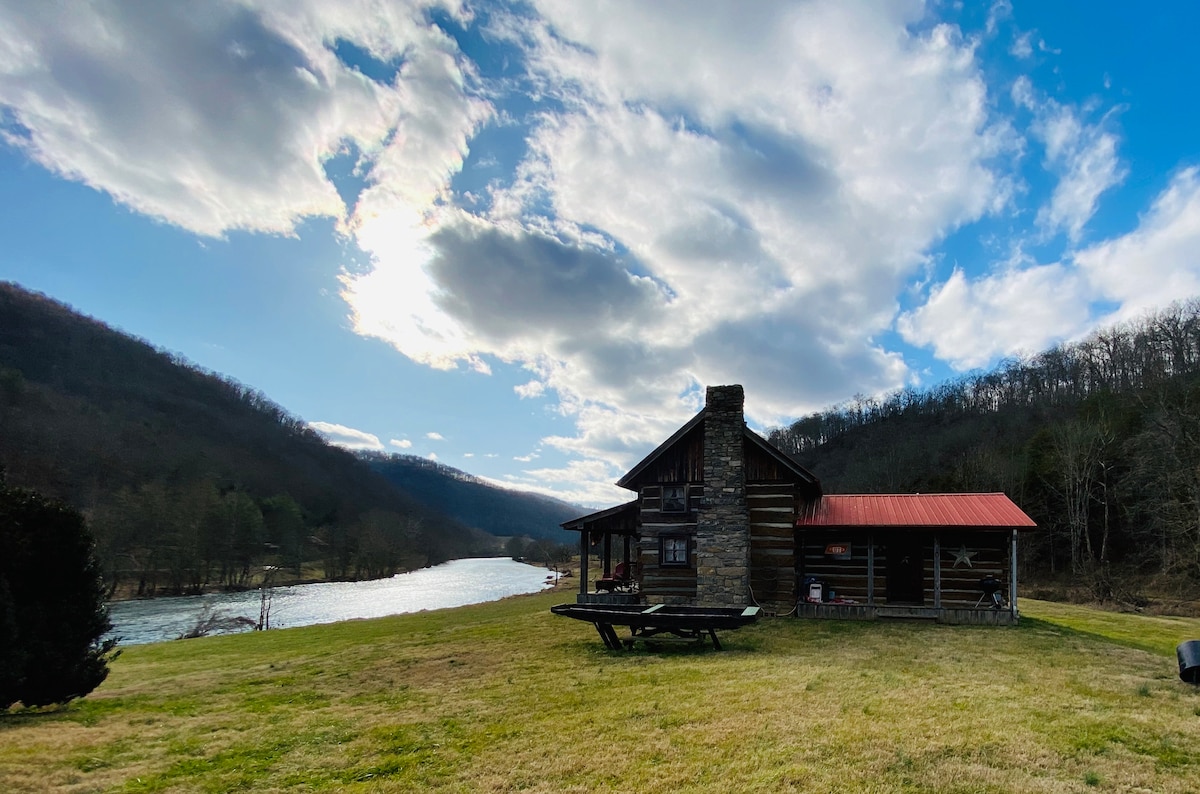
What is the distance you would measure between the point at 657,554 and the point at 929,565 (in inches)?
337

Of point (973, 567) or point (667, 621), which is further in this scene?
point (973, 567)

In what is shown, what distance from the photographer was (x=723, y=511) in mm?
18938

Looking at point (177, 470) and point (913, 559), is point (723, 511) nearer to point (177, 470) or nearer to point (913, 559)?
point (913, 559)

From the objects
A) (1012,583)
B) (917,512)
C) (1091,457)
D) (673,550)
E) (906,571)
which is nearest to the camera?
(1012,583)

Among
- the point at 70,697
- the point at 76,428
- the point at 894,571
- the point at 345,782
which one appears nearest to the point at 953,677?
the point at 345,782

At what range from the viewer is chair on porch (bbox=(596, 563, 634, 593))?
22686mm

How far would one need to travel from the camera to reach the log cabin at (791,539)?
59.1 feet

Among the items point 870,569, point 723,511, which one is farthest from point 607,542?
point 870,569

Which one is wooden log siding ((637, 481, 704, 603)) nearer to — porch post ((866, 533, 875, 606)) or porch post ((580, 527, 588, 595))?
porch post ((580, 527, 588, 595))

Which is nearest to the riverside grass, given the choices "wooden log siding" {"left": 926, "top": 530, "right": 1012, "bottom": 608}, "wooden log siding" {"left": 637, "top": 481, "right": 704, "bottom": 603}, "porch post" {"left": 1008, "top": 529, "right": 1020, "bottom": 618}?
"porch post" {"left": 1008, "top": 529, "right": 1020, "bottom": 618}

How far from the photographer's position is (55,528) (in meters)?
9.89

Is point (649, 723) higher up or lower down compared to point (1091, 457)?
lower down

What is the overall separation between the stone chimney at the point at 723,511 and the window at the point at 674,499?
3.38ft

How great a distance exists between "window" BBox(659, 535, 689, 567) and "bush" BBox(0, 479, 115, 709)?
47.5ft
